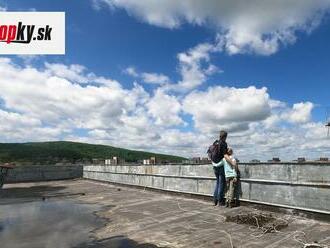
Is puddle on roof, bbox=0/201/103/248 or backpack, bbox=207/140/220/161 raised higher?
backpack, bbox=207/140/220/161

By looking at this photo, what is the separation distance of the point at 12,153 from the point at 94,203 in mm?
106294

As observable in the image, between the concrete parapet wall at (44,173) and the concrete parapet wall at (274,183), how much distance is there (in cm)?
1867

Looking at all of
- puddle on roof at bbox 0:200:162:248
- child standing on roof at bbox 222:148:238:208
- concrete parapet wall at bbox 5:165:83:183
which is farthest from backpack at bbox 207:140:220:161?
concrete parapet wall at bbox 5:165:83:183

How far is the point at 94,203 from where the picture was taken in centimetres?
1477

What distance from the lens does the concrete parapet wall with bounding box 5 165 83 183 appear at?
31.8 meters

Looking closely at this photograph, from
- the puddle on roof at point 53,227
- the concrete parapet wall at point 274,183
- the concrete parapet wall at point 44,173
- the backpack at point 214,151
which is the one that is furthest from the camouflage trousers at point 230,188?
the concrete parapet wall at point 44,173

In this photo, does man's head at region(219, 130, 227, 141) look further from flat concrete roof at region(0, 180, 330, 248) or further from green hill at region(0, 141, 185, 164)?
green hill at region(0, 141, 185, 164)

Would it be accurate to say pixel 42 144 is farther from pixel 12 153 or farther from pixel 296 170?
pixel 296 170

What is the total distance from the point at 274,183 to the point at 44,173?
87.1 feet

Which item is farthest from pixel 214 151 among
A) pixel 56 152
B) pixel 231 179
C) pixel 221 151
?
pixel 56 152

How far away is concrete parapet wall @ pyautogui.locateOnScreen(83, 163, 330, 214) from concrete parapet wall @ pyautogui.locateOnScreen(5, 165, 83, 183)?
18.7m

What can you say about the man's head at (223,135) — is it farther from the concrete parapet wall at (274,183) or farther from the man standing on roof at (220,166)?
the concrete parapet wall at (274,183)

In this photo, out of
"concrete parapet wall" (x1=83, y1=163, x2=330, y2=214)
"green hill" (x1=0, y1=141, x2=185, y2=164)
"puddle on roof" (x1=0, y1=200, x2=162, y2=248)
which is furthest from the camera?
"green hill" (x1=0, y1=141, x2=185, y2=164)

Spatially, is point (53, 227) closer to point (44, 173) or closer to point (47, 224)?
point (47, 224)
